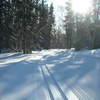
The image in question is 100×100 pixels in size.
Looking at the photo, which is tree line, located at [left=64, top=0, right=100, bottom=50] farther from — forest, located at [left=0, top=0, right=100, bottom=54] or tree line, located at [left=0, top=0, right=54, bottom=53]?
tree line, located at [left=0, top=0, right=54, bottom=53]

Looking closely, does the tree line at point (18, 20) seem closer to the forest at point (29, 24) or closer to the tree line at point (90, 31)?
the forest at point (29, 24)

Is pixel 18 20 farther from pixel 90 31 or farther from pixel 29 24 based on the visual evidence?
pixel 90 31

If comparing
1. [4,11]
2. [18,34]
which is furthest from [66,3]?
[4,11]

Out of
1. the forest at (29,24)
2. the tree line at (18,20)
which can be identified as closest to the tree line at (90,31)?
the forest at (29,24)

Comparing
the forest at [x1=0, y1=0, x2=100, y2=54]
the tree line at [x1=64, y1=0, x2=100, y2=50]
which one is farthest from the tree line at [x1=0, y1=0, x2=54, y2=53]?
the tree line at [x1=64, y1=0, x2=100, y2=50]

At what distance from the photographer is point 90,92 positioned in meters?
5.47

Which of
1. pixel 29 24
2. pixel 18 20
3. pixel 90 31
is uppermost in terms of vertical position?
pixel 18 20

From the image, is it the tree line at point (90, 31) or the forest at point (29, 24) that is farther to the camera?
the tree line at point (90, 31)

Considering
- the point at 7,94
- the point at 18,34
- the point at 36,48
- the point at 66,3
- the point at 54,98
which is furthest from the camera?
the point at 66,3

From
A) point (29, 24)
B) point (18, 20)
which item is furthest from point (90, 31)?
point (18, 20)

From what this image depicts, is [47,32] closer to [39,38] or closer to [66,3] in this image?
[39,38]

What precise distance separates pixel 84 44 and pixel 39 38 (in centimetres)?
1498

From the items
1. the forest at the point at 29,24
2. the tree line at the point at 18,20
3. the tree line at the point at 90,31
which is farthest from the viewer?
the tree line at the point at 90,31

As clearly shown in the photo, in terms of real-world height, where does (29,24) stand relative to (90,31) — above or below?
above
